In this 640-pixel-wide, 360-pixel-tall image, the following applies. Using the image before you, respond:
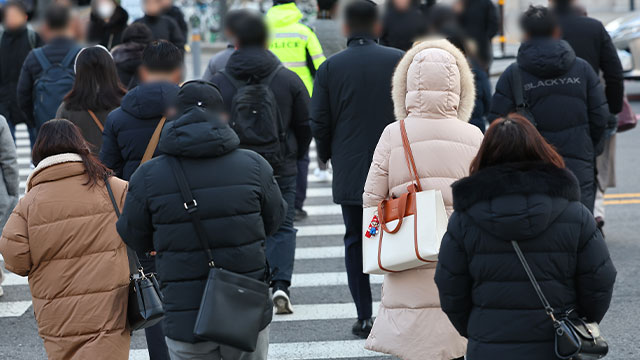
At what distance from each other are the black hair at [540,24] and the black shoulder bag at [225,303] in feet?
10.3

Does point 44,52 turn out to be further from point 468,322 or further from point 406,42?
point 468,322

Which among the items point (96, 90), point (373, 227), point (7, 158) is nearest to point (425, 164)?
point (373, 227)

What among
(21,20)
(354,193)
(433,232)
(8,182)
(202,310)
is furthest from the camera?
(21,20)

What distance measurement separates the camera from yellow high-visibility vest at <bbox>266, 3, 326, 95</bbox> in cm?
860

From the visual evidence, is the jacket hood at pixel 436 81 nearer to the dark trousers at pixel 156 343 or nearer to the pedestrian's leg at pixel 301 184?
the dark trousers at pixel 156 343

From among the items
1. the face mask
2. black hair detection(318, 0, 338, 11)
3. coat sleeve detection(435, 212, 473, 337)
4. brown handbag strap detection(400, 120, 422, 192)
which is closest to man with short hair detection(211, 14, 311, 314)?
brown handbag strap detection(400, 120, 422, 192)

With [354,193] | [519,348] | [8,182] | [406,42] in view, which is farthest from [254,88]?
[406,42]

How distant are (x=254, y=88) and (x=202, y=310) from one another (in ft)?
8.47

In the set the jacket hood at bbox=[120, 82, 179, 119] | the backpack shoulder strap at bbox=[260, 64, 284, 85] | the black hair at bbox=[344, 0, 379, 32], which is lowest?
the backpack shoulder strap at bbox=[260, 64, 284, 85]

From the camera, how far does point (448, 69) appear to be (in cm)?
458

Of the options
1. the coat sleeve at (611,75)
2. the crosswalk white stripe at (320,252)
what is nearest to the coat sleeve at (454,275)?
the coat sleeve at (611,75)

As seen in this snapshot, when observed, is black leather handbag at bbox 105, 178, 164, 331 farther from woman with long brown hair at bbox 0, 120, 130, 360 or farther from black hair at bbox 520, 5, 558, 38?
black hair at bbox 520, 5, 558, 38

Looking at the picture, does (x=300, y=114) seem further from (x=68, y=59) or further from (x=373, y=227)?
(x=68, y=59)

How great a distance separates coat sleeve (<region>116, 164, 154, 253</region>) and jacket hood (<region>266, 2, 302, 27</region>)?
4794mm
